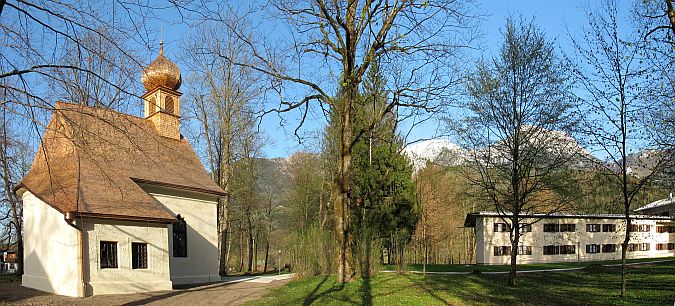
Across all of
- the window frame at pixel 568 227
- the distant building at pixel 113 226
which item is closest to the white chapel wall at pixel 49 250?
the distant building at pixel 113 226

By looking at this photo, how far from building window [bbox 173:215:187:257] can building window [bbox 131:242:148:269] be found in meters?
3.23

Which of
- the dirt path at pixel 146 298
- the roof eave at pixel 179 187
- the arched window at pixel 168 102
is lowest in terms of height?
the dirt path at pixel 146 298

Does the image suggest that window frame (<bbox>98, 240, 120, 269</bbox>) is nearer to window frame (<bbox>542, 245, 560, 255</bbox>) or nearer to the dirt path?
the dirt path

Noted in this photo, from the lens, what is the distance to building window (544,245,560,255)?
38.0 m

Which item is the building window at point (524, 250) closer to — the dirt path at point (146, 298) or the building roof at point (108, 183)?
the building roof at point (108, 183)

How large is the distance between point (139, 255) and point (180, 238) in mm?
3774

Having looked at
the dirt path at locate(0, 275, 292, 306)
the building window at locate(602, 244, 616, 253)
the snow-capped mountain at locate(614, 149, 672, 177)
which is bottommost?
the building window at locate(602, 244, 616, 253)

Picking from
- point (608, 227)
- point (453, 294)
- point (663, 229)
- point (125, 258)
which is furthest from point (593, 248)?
point (125, 258)

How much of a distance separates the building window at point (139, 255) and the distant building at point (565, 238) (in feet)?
78.1

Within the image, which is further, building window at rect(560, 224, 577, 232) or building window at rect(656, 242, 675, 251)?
building window at rect(656, 242, 675, 251)

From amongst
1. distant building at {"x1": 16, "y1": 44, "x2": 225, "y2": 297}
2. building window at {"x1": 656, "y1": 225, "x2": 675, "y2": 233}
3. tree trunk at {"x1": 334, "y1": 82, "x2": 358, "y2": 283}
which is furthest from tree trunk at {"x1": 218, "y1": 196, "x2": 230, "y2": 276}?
building window at {"x1": 656, "y1": 225, "x2": 675, "y2": 233}

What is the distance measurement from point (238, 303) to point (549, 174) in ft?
35.6

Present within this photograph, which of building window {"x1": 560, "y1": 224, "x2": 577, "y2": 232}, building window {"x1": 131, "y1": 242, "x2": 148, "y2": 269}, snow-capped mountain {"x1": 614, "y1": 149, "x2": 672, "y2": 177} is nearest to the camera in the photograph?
snow-capped mountain {"x1": 614, "y1": 149, "x2": 672, "y2": 177}

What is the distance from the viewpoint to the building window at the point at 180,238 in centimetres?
2072
